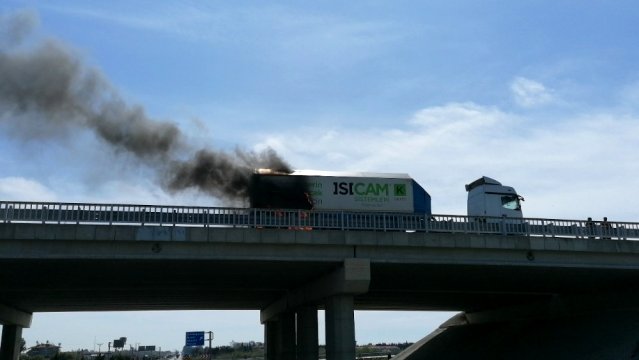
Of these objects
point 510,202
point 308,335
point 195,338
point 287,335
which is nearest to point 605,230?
point 510,202

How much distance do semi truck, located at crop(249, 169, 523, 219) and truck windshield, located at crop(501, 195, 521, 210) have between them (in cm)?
517

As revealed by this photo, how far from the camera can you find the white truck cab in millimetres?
42469

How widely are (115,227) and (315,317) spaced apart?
53.5ft

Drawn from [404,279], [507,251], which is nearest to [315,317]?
[404,279]

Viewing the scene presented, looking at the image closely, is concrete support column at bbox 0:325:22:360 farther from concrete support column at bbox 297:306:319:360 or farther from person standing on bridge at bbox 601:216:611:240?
person standing on bridge at bbox 601:216:611:240

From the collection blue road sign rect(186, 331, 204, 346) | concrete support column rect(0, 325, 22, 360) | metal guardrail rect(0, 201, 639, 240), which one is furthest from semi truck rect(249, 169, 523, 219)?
blue road sign rect(186, 331, 204, 346)

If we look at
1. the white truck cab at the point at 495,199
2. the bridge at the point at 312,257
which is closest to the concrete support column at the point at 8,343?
the bridge at the point at 312,257

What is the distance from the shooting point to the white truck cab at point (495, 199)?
4247 centimetres

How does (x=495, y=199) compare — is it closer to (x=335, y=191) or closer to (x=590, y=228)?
(x=590, y=228)

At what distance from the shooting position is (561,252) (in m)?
32.6

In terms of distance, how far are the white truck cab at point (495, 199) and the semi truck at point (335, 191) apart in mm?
4565

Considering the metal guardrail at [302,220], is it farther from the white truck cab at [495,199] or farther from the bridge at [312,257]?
the white truck cab at [495,199]

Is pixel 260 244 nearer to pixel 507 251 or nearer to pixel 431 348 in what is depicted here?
pixel 507 251

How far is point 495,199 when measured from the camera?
42688 mm
